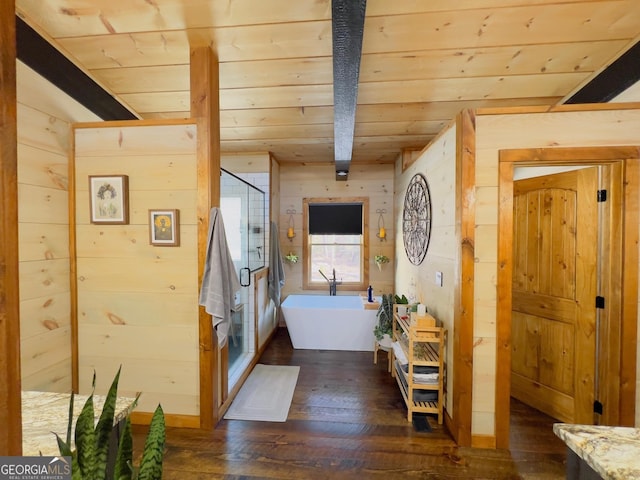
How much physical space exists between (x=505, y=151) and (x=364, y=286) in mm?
2828

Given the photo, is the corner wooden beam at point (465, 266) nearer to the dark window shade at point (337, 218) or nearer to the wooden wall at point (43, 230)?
the dark window shade at point (337, 218)

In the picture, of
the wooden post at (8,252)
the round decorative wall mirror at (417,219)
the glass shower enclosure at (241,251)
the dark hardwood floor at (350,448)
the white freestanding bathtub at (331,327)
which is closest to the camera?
the wooden post at (8,252)

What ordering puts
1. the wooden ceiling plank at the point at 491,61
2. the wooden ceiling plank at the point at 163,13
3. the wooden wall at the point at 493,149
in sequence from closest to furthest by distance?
the wooden ceiling plank at the point at 163,13
the wooden wall at the point at 493,149
the wooden ceiling plank at the point at 491,61

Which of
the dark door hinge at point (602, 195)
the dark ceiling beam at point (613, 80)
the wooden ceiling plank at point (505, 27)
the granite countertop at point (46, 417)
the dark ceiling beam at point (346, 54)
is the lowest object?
the granite countertop at point (46, 417)

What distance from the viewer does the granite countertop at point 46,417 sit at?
81 centimetres

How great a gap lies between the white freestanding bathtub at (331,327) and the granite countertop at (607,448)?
98.9 inches

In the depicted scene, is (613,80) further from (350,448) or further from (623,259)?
(350,448)

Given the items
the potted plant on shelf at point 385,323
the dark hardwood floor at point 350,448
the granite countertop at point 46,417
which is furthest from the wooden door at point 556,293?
the granite countertop at point 46,417

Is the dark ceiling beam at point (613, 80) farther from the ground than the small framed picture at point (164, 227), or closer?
farther from the ground

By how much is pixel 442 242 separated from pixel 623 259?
3.56 feet

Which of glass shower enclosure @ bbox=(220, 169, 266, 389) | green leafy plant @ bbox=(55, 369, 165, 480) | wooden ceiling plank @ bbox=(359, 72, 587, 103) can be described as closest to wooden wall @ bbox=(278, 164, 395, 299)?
glass shower enclosure @ bbox=(220, 169, 266, 389)

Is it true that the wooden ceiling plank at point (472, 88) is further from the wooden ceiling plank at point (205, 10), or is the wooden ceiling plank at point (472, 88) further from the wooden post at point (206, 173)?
the wooden post at point (206, 173)

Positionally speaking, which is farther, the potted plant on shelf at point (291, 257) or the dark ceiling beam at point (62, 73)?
the potted plant on shelf at point (291, 257)

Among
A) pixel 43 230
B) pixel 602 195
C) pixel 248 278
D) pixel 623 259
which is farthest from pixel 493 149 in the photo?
pixel 43 230
